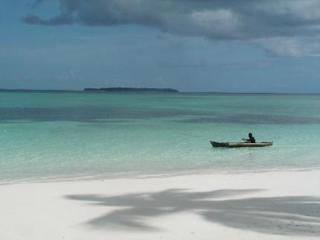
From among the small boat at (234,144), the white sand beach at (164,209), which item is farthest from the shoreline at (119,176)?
the small boat at (234,144)

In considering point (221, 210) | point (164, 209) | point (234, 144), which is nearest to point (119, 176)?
Result: point (164, 209)

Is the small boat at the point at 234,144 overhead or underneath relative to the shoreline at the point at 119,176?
overhead

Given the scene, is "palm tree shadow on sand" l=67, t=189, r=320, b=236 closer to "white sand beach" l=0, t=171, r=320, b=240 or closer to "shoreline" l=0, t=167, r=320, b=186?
"white sand beach" l=0, t=171, r=320, b=240

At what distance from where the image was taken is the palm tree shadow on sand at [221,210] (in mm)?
10445

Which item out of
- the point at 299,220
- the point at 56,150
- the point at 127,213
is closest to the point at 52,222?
the point at 127,213

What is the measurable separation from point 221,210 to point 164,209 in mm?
1262

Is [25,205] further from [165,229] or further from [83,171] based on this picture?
[83,171]

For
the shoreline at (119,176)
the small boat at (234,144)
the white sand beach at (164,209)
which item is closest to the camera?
the white sand beach at (164,209)

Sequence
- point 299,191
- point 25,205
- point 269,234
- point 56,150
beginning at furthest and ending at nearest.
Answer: point 56,150, point 299,191, point 25,205, point 269,234

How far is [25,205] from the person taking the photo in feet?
40.4

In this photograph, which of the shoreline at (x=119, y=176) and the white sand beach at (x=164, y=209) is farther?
the shoreline at (x=119, y=176)

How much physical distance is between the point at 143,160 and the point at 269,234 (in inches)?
484

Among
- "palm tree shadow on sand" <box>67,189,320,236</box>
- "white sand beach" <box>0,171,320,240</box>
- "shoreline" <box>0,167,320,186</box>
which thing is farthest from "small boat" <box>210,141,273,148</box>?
"palm tree shadow on sand" <box>67,189,320,236</box>

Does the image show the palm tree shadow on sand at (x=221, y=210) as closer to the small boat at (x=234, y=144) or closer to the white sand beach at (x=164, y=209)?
the white sand beach at (x=164, y=209)
